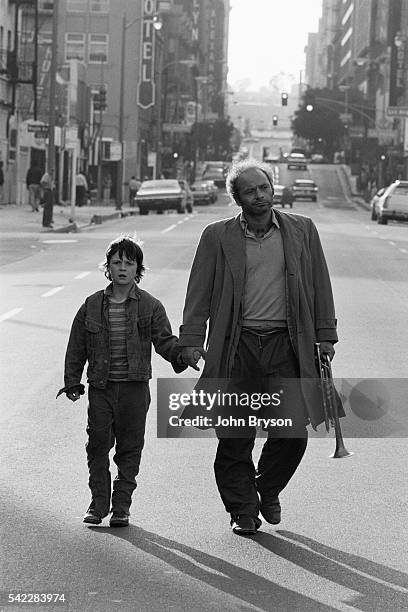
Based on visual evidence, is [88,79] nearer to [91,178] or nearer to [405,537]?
[91,178]

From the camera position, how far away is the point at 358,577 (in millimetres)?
6363

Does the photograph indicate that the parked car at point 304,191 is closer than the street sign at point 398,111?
No

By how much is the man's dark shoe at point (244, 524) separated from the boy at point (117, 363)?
1.64 ft

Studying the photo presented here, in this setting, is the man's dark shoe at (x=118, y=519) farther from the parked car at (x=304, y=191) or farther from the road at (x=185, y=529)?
the parked car at (x=304, y=191)

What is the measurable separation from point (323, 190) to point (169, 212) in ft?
168

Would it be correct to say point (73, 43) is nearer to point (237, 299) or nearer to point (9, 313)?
point (9, 313)

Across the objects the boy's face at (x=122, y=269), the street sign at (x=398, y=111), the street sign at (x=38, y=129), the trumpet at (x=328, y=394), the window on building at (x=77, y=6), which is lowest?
the trumpet at (x=328, y=394)

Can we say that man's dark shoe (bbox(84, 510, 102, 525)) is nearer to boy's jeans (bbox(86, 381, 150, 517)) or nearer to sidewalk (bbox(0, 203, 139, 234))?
boy's jeans (bbox(86, 381, 150, 517))

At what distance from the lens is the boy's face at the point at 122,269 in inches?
282

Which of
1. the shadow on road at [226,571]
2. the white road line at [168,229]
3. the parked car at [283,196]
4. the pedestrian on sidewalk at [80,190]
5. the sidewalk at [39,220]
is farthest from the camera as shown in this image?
the parked car at [283,196]

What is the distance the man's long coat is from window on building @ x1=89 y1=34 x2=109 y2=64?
306 feet

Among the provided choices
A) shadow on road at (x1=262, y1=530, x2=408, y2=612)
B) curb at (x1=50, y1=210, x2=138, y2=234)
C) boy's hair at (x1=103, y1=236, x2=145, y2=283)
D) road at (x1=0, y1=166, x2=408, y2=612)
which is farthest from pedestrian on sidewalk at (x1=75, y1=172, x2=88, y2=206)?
shadow on road at (x1=262, y1=530, x2=408, y2=612)

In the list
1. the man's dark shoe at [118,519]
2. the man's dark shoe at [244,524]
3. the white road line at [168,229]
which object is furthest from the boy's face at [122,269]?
the white road line at [168,229]

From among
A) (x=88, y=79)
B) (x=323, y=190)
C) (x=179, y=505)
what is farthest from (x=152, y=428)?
(x=323, y=190)
